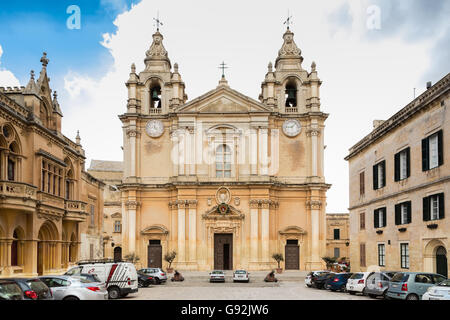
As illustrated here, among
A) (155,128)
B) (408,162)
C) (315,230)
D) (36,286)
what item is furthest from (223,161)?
(36,286)

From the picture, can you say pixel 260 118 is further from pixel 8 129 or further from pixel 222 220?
pixel 8 129

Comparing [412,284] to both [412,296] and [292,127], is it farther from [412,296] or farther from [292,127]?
[292,127]

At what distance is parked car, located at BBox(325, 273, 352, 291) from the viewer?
29500 millimetres

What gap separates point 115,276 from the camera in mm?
24578

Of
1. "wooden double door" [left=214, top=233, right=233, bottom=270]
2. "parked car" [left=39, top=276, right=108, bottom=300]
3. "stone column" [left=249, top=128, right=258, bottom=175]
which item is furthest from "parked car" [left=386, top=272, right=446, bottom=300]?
"wooden double door" [left=214, top=233, right=233, bottom=270]

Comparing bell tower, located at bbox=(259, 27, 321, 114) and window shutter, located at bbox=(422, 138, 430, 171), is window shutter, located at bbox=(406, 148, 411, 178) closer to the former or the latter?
window shutter, located at bbox=(422, 138, 430, 171)

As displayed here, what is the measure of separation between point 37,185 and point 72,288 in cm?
1261

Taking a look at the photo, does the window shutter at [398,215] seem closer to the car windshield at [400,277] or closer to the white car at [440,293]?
the car windshield at [400,277]

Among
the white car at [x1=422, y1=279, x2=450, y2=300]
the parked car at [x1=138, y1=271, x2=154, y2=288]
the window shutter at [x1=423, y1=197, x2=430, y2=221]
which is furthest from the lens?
the parked car at [x1=138, y1=271, x2=154, y2=288]

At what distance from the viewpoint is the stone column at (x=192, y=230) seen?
4641cm

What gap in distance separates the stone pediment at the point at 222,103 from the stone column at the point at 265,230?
29.4ft

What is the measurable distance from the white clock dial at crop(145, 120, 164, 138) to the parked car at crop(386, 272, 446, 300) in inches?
1224
